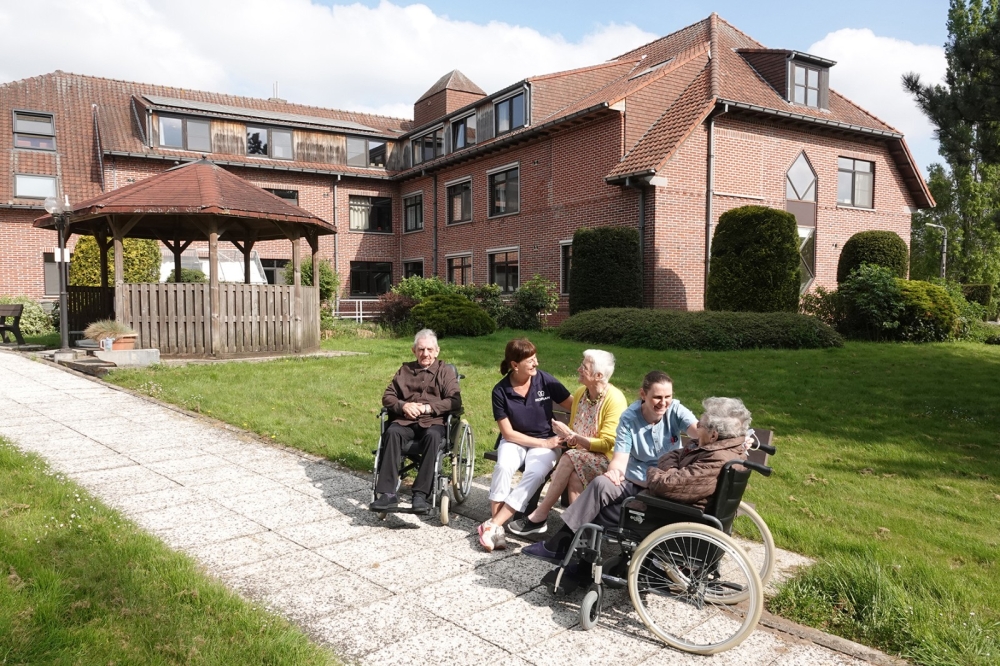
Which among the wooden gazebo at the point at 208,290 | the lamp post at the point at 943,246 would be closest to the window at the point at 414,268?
the wooden gazebo at the point at 208,290

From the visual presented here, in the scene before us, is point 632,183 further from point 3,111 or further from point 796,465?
point 3,111

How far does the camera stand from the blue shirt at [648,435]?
14.1 ft

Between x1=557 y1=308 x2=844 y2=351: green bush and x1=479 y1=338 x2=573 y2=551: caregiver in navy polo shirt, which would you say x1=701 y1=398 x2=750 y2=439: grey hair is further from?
x1=557 y1=308 x2=844 y2=351: green bush

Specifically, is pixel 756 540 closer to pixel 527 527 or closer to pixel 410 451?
pixel 527 527

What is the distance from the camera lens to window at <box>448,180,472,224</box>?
2662 cm

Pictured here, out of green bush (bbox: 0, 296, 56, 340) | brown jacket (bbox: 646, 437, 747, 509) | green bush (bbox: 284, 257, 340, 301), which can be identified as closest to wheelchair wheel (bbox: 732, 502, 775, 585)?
brown jacket (bbox: 646, 437, 747, 509)

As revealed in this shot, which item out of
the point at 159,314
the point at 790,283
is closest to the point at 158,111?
the point at 159,314

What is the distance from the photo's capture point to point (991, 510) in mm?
5293

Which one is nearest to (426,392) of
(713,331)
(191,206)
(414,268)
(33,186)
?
(191,206)

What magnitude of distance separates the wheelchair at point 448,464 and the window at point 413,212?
25.1m

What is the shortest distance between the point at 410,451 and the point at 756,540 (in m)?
2.51

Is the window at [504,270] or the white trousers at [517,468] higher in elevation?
the window at [504,270]

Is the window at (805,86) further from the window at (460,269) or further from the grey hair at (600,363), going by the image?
the grey hair at (600,363)

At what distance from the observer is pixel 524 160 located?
23.4 m
